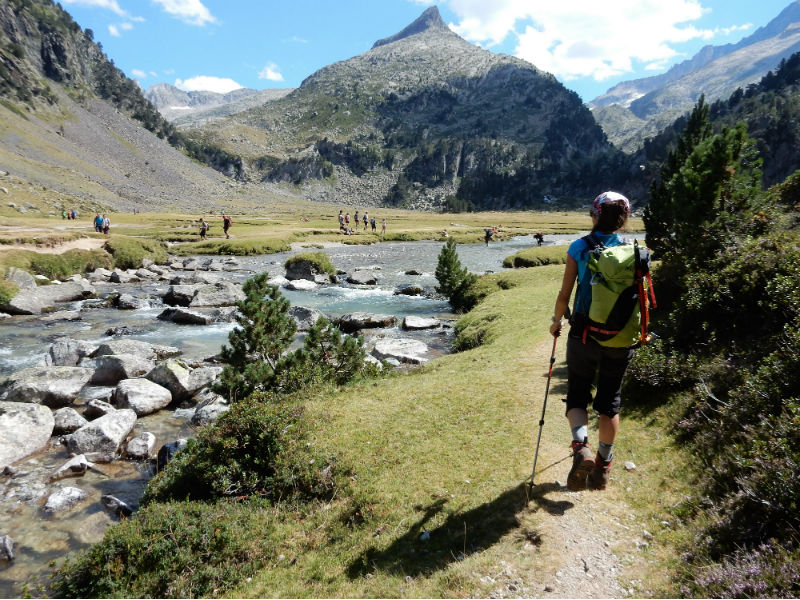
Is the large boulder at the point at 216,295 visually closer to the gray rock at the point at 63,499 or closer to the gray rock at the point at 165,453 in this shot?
the gray rock at the point at 165,453

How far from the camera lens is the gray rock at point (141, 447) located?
1240 cm

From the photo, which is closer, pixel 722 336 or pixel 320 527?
pixel 320 527

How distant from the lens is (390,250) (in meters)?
68.5

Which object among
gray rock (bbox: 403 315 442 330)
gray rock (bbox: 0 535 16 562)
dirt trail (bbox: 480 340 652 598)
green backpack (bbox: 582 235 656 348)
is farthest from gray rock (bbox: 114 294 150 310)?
green backpack (bbox: 582 235 656 348)

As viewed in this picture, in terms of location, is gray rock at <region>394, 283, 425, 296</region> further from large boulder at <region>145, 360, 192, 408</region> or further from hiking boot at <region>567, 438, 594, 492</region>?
hiking boot at <region>567, 438, 594, 492</region>

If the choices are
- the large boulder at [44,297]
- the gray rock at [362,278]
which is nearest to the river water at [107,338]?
the large boulder at [44,297]

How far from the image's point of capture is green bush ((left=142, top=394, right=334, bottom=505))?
28.5 feet

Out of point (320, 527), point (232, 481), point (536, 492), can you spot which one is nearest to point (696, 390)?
point (536, 492)

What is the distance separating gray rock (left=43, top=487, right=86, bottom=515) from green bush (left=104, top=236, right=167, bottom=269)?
41.2m

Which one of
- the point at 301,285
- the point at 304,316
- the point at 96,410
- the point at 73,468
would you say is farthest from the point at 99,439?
the point at 301,285

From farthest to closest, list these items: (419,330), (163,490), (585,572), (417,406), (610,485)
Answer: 1. (419,330)
2. (417,406)
3. (163,490)
4. (610,485)
5. (585,572)

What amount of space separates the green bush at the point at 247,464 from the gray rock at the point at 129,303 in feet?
84.1

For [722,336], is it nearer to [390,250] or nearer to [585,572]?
[585,572]

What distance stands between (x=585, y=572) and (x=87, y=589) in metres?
7.28
